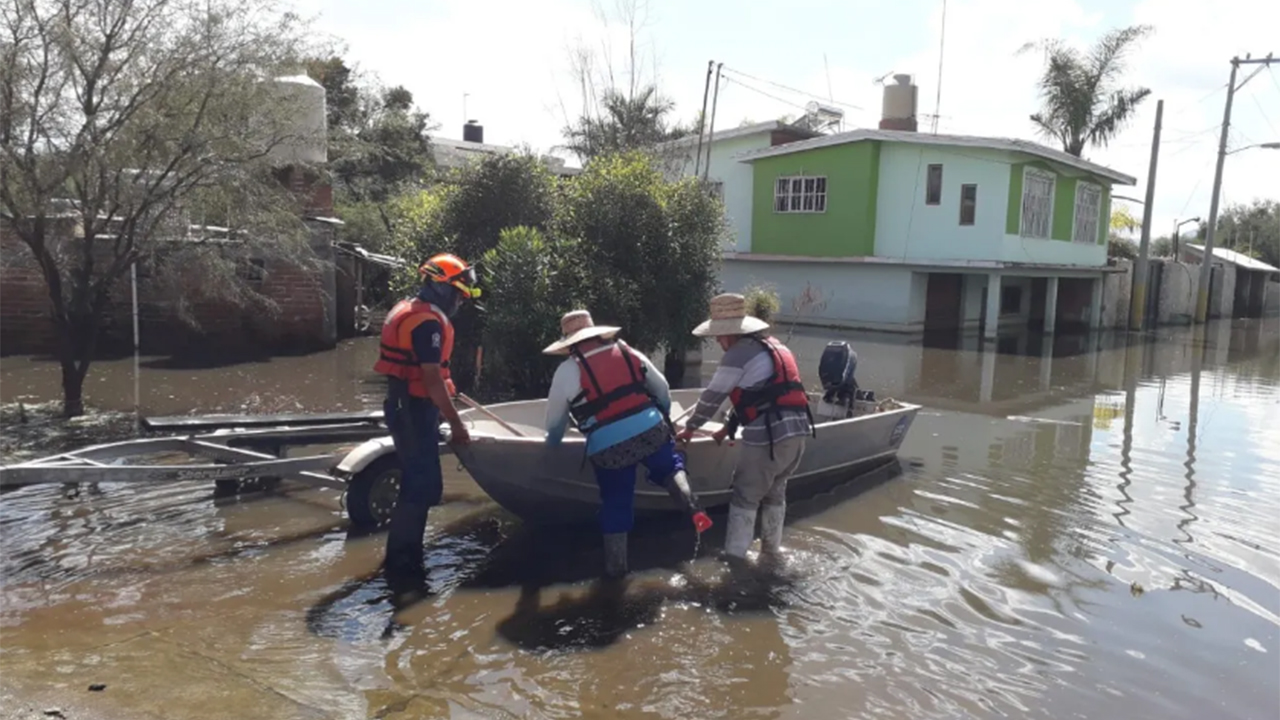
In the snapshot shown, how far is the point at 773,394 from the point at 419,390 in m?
2.43

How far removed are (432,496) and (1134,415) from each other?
38.4 ft

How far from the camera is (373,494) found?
766 cm

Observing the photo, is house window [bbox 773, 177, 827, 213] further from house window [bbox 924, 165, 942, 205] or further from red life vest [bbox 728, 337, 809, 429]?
red life vest [bbox 728, 337, 809, 429]

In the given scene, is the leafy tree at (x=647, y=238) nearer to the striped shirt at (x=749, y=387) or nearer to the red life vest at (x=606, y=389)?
the striped shirt at (x=749, y=387)

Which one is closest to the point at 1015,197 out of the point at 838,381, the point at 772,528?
the point at 838,381

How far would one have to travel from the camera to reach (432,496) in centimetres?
661

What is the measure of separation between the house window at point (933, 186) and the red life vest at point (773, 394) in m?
20.3

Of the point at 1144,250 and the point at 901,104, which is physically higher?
the point at 901,104

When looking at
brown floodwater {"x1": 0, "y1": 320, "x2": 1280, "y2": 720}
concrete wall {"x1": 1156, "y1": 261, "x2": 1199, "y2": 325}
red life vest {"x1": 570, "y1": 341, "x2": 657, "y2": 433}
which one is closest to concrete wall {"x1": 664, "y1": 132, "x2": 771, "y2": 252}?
concrete wall {"x1": 1156, "y1": 261, "x2": 1199, "y2": 325}

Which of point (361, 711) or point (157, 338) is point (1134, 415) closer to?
point (361, 711)

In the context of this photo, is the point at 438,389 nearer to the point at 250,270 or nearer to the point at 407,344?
the point at 407,344

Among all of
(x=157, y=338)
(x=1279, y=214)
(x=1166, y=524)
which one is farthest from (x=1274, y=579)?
(x=1279, y=214)

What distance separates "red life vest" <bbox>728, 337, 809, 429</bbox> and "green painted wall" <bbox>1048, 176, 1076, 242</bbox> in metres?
23.4

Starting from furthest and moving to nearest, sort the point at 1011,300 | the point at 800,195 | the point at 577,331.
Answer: the point at 1011,300, the point at 800,195, the point at 577,331
